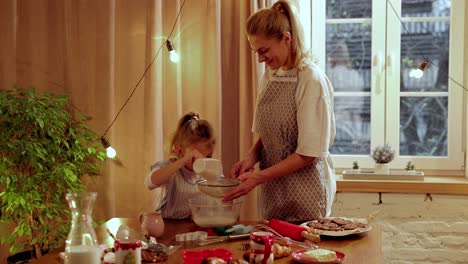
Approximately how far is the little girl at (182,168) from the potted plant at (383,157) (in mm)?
1107

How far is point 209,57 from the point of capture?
3400 millimetres

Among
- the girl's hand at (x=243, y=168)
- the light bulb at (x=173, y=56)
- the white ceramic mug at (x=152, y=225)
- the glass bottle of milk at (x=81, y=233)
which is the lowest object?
the white ceramic mug at (x=152, y=225)

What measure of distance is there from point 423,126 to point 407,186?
46 centimetres

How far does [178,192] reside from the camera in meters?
2.64

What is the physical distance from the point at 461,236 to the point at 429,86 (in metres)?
0.82

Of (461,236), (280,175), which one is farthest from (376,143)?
(280,175)

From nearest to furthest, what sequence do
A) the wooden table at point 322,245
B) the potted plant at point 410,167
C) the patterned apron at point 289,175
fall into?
the wooden table at point 322,245
the patterned apron at point 289,175
the potted plant at point 410,167

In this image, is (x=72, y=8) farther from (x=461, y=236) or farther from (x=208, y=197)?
(x=461, y=236)

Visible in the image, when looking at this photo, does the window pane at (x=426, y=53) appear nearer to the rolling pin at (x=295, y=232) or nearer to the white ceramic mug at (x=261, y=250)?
the rolling pin at (x=295, y=232)

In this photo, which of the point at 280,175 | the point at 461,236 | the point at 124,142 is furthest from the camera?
the point at 124,142

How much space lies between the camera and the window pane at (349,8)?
362 cm

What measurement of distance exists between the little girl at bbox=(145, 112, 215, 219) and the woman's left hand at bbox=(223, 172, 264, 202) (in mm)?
270

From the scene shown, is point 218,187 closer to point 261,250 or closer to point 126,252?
point 261,250

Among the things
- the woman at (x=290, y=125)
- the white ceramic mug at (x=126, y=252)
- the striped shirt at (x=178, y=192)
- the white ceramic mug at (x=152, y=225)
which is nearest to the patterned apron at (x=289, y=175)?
the woman at (x=290, y=125)
